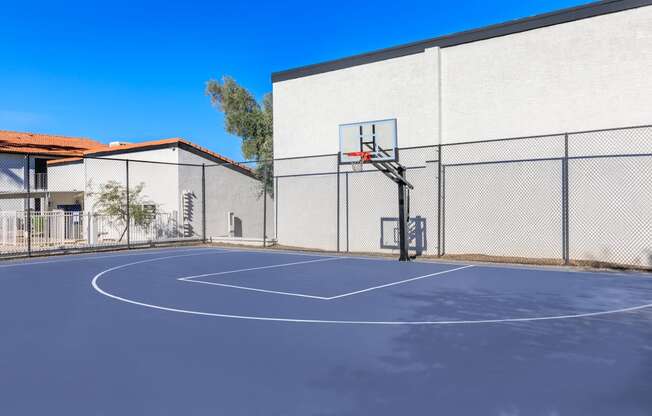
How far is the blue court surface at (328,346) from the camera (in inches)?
145

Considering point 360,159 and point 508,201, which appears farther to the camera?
point 360,159

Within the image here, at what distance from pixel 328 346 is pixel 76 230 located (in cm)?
1667

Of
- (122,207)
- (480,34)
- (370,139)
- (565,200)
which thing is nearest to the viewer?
(565,200)

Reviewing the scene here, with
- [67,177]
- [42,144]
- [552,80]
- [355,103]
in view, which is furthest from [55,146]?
[552,80]

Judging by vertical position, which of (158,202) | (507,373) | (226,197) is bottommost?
(507,373)

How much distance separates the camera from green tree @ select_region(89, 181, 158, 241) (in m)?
19.6

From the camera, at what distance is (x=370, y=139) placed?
15.4m

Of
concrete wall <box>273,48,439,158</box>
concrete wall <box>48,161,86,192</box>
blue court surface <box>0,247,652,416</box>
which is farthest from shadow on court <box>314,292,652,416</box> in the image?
concrete wall <box>48,161,86,192</box>

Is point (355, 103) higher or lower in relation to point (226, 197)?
higher

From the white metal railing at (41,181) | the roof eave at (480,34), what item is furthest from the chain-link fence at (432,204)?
the white metal railing at (41,181)

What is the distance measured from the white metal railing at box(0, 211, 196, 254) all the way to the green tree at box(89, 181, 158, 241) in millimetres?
90

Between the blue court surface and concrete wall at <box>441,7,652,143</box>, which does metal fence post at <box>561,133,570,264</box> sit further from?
the blue court surface

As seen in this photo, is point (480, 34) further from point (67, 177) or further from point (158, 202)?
point (67, 177)

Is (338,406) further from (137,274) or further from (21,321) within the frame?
(137,274)
